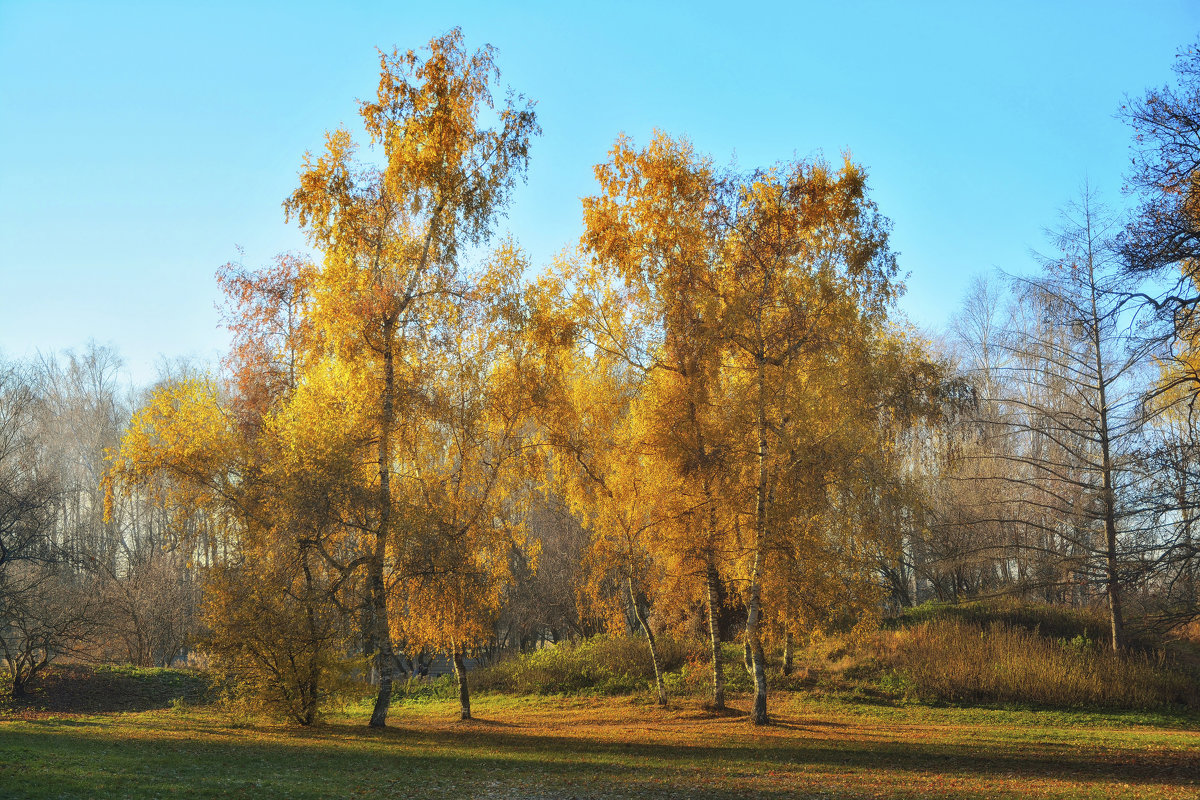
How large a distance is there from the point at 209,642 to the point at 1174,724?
19.1 meters

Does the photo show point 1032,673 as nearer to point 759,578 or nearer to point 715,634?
point 715,634

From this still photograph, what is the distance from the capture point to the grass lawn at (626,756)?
29.8 feet

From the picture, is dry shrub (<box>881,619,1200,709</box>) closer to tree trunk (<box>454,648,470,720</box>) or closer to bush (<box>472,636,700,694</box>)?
bush (<box>472,636,700,694</box>)

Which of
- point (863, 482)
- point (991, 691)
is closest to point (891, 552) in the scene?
point (863, 482)

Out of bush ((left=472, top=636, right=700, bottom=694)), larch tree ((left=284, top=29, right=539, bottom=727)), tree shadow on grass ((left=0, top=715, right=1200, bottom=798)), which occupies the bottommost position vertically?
bush ((left=472, top=636, right=700, bottom=694))

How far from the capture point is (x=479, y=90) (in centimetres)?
1680

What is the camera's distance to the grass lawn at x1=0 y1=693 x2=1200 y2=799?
9.09 m

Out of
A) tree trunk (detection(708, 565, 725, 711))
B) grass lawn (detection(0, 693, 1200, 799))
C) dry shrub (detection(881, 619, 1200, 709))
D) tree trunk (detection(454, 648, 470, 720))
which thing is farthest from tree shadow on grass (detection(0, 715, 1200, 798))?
dry shrub (detection(881, 619, 1200, 709))

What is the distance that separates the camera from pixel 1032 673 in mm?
17922

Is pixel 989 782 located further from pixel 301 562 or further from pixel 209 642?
pixel 209 642

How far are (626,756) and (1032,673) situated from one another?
11.4 meters

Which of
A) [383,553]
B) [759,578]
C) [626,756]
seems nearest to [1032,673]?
[759,578]

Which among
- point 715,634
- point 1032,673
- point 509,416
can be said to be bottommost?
point 1032,673

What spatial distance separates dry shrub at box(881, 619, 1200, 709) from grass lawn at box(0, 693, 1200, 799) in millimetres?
1110
